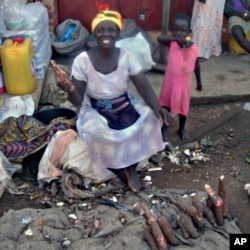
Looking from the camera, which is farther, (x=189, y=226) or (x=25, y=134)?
(x=25, y=134)

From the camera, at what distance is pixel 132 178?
416 cm

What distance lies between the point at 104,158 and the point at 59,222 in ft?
1.99

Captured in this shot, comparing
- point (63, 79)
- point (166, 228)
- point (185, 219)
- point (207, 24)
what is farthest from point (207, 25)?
point (166, 228)

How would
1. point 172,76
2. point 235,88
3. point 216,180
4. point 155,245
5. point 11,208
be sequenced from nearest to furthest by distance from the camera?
point 155,245
point 11,208
point 216,180
point 172,76
point 235,88

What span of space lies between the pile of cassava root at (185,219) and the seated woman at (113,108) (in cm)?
49

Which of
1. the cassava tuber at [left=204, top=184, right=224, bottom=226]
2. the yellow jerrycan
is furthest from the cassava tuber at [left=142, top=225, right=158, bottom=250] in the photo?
the yellow jerrycan

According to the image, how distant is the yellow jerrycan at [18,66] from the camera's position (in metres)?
5.05

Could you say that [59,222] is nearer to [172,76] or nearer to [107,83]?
[107,83]

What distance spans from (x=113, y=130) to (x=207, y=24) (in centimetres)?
295

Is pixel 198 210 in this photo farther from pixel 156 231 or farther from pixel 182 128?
pixel 182 128

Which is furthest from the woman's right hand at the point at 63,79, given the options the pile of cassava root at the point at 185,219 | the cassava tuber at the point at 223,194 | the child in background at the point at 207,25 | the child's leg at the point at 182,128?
the child in background at the point at 207,25

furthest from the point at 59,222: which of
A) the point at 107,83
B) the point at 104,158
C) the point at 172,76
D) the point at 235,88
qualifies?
the point at 235,88

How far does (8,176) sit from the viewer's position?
4.20 meters

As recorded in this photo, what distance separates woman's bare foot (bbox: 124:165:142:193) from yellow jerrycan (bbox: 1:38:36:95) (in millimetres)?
1536
